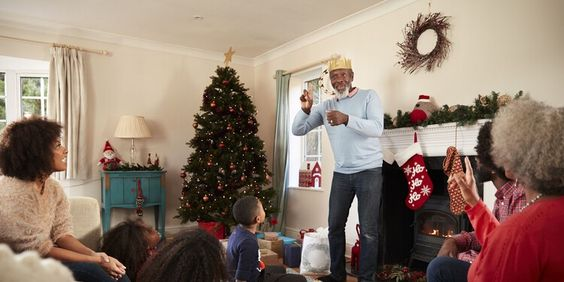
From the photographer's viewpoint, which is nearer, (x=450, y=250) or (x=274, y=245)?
(x=450, y=250)

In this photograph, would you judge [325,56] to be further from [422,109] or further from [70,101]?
[70,101]

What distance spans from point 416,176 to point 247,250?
1750mm

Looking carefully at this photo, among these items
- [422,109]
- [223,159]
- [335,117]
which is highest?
[422,109]

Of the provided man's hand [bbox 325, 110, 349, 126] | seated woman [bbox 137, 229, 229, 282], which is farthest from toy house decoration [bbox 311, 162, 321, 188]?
seated woman [bbox 137, 229, 229, 282]

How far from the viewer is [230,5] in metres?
4.01

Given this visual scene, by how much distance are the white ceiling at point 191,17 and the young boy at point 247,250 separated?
2413 mm

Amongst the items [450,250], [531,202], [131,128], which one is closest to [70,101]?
[131,128]

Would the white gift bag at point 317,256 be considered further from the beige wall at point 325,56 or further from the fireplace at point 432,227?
the beige wall at point 325,56

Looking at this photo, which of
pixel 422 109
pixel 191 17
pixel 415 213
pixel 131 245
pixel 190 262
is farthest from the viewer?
pixel 191 17

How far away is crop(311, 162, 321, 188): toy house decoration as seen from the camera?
4.91 meters

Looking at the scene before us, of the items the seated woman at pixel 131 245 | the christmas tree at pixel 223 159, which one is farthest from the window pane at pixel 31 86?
the seated woman at pixel 131 245

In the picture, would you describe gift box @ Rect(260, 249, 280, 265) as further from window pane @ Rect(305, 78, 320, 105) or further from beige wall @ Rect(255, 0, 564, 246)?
window pane @ Rect(305, 78, 320, 105)

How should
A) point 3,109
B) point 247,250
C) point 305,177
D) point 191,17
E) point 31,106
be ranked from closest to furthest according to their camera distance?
1. point 247,250
2. point 191,17
3. point 3,109
4. point 31,106
5. point 305,177

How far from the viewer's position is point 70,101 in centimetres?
461
